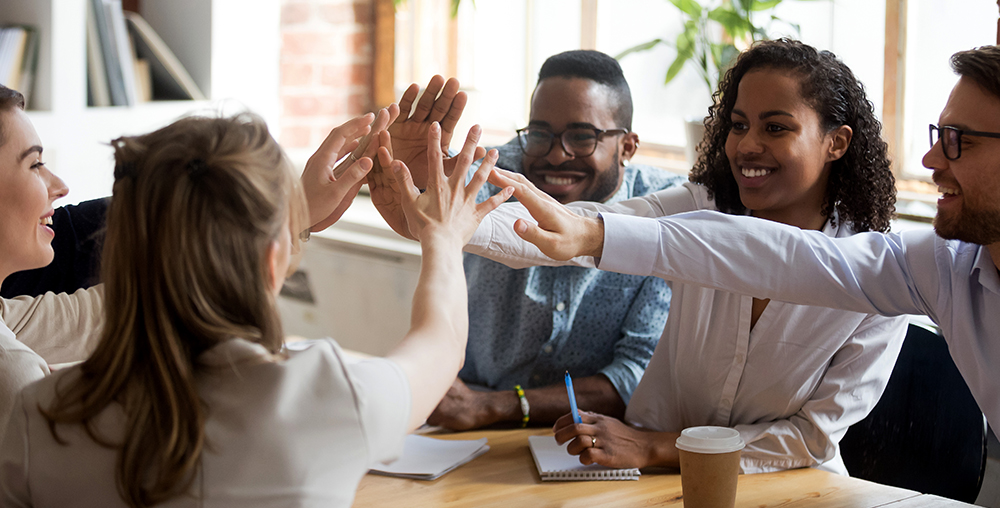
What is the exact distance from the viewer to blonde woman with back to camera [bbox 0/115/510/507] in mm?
796

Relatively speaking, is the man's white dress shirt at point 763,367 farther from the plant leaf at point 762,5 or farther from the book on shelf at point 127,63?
the book on shelf at point 127,63

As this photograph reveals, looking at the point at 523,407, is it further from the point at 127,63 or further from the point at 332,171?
the point at 127,63

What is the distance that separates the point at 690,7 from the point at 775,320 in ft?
3.84

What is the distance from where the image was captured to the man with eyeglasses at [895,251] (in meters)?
1.34

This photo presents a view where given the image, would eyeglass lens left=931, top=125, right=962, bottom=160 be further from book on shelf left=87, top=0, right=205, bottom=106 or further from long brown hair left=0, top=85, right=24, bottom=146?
book on shelf left=87, top=0, right=205, bottom=106

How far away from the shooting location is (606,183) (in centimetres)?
206

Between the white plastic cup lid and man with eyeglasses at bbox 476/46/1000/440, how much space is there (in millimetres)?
291

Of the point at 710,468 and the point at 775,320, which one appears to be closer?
the point at 710,468

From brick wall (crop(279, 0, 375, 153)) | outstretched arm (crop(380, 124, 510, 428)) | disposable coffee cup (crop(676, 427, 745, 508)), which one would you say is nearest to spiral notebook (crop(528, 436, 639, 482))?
disposable coffee cup (crop(676, 427, 745, 508))

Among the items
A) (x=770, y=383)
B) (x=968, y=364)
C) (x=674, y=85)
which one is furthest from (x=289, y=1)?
(x=968, y=364)

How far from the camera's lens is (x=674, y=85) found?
2.88 metres

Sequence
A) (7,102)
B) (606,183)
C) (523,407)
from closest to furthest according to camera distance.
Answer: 1. (7,102)
2. (523,407)
3. (606,183)

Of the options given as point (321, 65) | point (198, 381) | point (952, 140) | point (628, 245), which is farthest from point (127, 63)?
point (952, 140)

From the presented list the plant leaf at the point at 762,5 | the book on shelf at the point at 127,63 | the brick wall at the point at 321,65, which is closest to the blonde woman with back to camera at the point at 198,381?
the plant leaf at the point at 762,5
